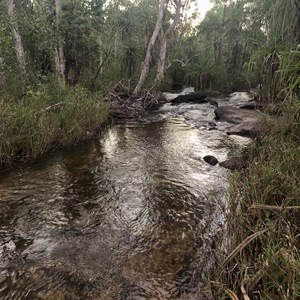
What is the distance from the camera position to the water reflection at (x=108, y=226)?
2400 millimetres

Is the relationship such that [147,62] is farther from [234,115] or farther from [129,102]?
[234,115]

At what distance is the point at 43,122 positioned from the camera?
526 cm

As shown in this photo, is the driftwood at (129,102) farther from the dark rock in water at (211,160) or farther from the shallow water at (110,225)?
the dark rock in water at (211,160)

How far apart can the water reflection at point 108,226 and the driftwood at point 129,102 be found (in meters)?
4.38

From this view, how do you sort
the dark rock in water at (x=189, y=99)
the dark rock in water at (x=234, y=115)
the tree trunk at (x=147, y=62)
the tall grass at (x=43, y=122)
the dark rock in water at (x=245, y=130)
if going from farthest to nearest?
the dark rock in water at (x=189, y=99) < the tree trunk at (x=147, y=62) < the dark rock in water at (x=234, y=115) < the dark rock in water at (x=245, y=130) < the tall grass at (x=43, y=122)

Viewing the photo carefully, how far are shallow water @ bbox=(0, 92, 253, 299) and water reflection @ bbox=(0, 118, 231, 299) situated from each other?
0.01 meters

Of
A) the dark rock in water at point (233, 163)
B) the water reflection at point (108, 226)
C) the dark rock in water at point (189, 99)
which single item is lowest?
the dark rock in water at point (189, 99)

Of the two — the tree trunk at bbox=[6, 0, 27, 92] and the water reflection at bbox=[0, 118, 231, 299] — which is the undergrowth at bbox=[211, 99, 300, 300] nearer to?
the water reflection at bbox=[0, 118, 231, 299]

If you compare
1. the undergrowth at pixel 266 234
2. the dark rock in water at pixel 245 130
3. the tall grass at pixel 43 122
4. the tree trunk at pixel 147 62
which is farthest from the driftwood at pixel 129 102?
the undergrowth at pixel 266 234

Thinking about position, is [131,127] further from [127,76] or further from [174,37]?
[174,37]

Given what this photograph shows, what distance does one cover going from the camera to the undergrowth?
5.55 feet

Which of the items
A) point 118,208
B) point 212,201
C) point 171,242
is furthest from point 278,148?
point 118,208

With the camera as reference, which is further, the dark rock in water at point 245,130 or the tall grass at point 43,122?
the dark rock in water at point 245,130

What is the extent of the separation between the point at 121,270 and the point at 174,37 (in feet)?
73.6
